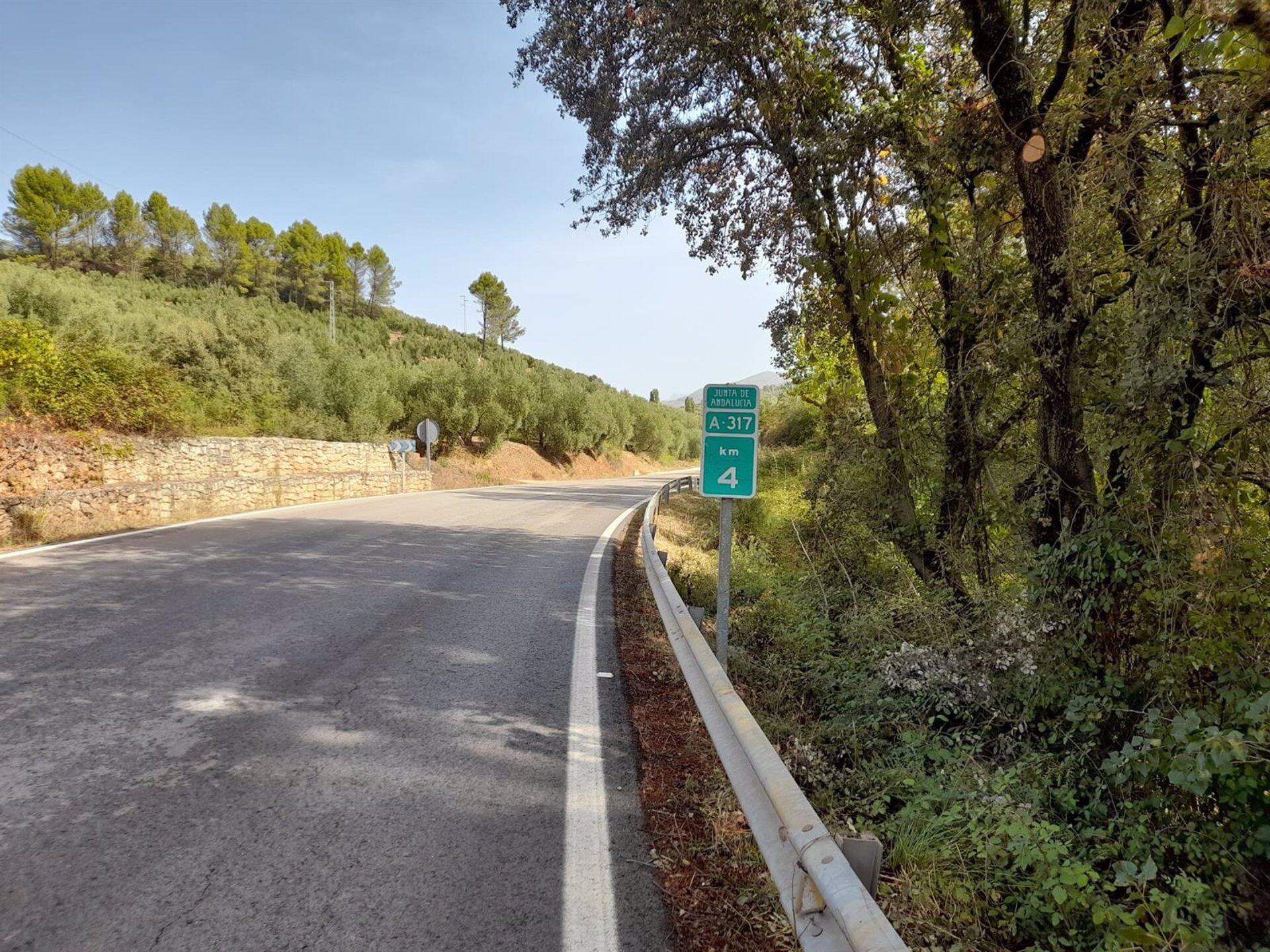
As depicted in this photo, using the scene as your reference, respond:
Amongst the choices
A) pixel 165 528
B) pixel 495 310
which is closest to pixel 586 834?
pixel 165 528

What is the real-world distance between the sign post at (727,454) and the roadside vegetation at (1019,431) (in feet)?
3.04

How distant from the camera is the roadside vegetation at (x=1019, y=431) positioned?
2602 millimetres

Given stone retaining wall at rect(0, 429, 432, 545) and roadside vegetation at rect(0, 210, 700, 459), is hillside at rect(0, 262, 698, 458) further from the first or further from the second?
stone retaining wall at rect(0, 429, 432, 545)

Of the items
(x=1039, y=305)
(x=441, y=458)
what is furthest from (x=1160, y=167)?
(x=441, y=458)

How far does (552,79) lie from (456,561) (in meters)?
6.13

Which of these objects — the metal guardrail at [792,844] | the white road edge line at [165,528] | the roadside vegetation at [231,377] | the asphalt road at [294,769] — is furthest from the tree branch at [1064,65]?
the roadside vegetation at [231,377]

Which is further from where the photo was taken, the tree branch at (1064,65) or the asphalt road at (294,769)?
the tree branch at (1064,65)

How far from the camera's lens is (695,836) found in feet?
8.95

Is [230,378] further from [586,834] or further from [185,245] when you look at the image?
[185,245]

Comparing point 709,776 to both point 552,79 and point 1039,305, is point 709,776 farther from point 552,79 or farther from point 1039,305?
point 552,79

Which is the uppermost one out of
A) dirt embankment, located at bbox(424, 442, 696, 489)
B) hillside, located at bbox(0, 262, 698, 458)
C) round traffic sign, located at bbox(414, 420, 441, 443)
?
hillside, located at bbox(0, 262, 698, 458)

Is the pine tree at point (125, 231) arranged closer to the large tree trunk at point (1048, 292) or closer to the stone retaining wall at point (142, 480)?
the stone retaining wall at point (142, 480)

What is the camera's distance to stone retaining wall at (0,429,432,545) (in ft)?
30.5

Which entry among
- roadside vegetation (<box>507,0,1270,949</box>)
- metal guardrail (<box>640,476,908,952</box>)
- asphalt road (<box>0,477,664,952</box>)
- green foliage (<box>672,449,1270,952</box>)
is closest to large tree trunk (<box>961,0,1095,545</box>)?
roadside vegetation (<box>507,0,1270,949</box>)
